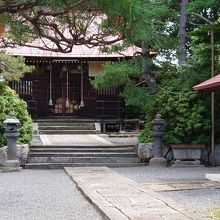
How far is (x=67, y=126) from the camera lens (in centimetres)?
2509

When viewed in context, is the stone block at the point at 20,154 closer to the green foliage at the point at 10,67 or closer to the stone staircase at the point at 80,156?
the stone staircase at the point at 80,156

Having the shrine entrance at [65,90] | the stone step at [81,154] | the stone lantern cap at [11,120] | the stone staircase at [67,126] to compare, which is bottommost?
the stone step at [81,154]

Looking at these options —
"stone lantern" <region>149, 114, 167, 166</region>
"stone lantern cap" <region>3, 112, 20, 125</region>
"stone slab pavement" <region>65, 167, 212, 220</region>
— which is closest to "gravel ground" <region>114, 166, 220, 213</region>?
"stone slab pavement" <region>65, 167, 212, 220</region>

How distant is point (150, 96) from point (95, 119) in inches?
344

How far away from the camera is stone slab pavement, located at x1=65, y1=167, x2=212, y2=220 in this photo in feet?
24.3

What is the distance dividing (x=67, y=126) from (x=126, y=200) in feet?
53.9

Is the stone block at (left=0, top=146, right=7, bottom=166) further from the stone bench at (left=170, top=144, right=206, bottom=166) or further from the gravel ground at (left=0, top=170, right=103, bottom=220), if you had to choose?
the stone bench at (left=170, top=144, right=206, bottom=166)

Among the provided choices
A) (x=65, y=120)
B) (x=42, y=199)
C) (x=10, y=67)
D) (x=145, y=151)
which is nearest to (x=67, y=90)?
(x=65, y=120)

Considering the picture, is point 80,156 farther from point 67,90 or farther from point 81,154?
point 67,90

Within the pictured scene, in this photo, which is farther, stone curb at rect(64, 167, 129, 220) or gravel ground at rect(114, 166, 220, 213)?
gravel ground at rect(114, 166, 220, 213)

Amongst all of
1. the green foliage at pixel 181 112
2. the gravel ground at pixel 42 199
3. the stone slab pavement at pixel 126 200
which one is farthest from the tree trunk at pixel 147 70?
the stone slab pavement at pixel 126 200

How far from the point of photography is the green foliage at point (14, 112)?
647 inches

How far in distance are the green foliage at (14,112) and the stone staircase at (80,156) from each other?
57 cm

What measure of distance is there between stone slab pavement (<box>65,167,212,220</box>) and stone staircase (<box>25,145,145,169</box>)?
313 cm
